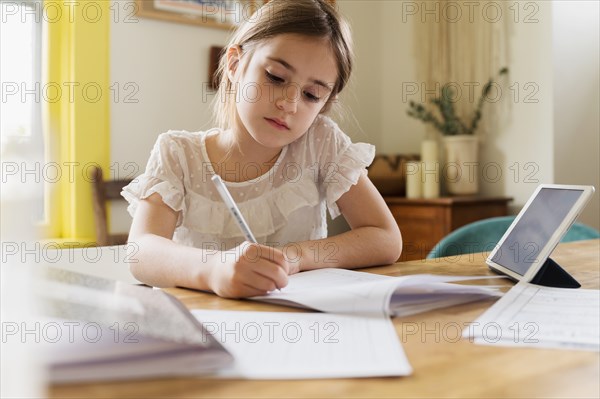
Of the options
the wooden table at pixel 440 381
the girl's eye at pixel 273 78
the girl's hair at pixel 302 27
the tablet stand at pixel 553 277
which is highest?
the girl's hair at pixel 302 27

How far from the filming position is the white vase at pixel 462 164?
2922 millimetres

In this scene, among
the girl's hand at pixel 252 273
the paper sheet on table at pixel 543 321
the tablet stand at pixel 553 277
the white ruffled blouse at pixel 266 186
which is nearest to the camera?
the paper sheet on table at pixel 543 321

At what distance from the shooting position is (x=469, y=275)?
0.86m

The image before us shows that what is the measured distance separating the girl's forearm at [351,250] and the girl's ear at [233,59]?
0.39 m

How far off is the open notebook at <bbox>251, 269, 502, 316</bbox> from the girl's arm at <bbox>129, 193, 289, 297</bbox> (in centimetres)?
2

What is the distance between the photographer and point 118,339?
1.27ft

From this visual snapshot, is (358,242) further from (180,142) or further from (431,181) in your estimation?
(431,181)

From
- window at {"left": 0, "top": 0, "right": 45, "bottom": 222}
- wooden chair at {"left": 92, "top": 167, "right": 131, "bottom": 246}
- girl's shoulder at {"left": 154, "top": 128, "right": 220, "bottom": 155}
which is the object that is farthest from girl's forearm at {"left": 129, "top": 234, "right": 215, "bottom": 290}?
wooden chair at {"left": 92, "top": 167, "right": 131, "bottom": 246}

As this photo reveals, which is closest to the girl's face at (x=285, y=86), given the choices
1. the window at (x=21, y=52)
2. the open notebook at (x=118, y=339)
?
the open notebook at (x=118, y=339)

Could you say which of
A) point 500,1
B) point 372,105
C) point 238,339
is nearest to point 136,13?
point 372,105

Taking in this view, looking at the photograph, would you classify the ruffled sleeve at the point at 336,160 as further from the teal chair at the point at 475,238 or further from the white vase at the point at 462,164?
the white vase at the point at 462,164

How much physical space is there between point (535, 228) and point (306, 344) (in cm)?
48

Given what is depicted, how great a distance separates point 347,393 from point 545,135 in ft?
8.57

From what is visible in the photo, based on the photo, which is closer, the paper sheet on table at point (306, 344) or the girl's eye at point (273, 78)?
the paper sheet on table at point (306, 344)
